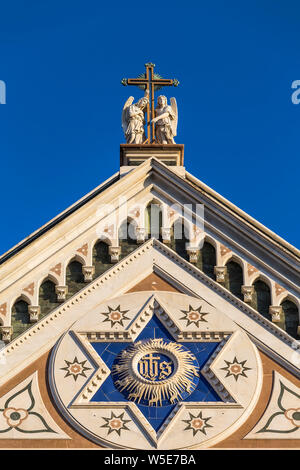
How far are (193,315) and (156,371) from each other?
1.19m

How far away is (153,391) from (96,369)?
2.96ft

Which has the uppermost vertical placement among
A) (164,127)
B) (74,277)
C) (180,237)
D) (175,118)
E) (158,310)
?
(175,118)

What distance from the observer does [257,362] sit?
80.5 feet

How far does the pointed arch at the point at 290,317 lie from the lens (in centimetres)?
2497

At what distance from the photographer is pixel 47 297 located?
25.3 m

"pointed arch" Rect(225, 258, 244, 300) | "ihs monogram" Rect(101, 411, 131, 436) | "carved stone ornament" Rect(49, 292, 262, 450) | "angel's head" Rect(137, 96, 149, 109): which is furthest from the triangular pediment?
"angel's head" Rect(137, 96, 149, 109)

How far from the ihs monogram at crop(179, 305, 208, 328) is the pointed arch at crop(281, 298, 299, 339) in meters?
1.18

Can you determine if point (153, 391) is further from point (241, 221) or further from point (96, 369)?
point (241, 221)

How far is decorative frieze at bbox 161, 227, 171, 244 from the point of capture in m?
26.0

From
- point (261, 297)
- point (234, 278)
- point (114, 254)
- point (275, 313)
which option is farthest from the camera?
point (114, 254)

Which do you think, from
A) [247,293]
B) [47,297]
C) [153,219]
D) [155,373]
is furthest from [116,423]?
[153,219]

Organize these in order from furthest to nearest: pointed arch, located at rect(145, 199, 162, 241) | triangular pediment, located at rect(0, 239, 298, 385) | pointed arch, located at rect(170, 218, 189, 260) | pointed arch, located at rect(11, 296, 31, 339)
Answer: pointed arch, located at rect(145, 199, 162, 241)
pointed arch, located at rect(170, 218, 189, 260)
pointed arch, located at rect(11, 296, 31, 339)
triangular pediment, located at rect(0, 239, 298, 385)

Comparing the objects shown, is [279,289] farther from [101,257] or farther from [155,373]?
[101,257]

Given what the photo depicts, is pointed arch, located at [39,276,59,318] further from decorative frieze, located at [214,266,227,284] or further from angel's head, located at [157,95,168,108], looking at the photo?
angel's head, located at [157,95,168,108]
